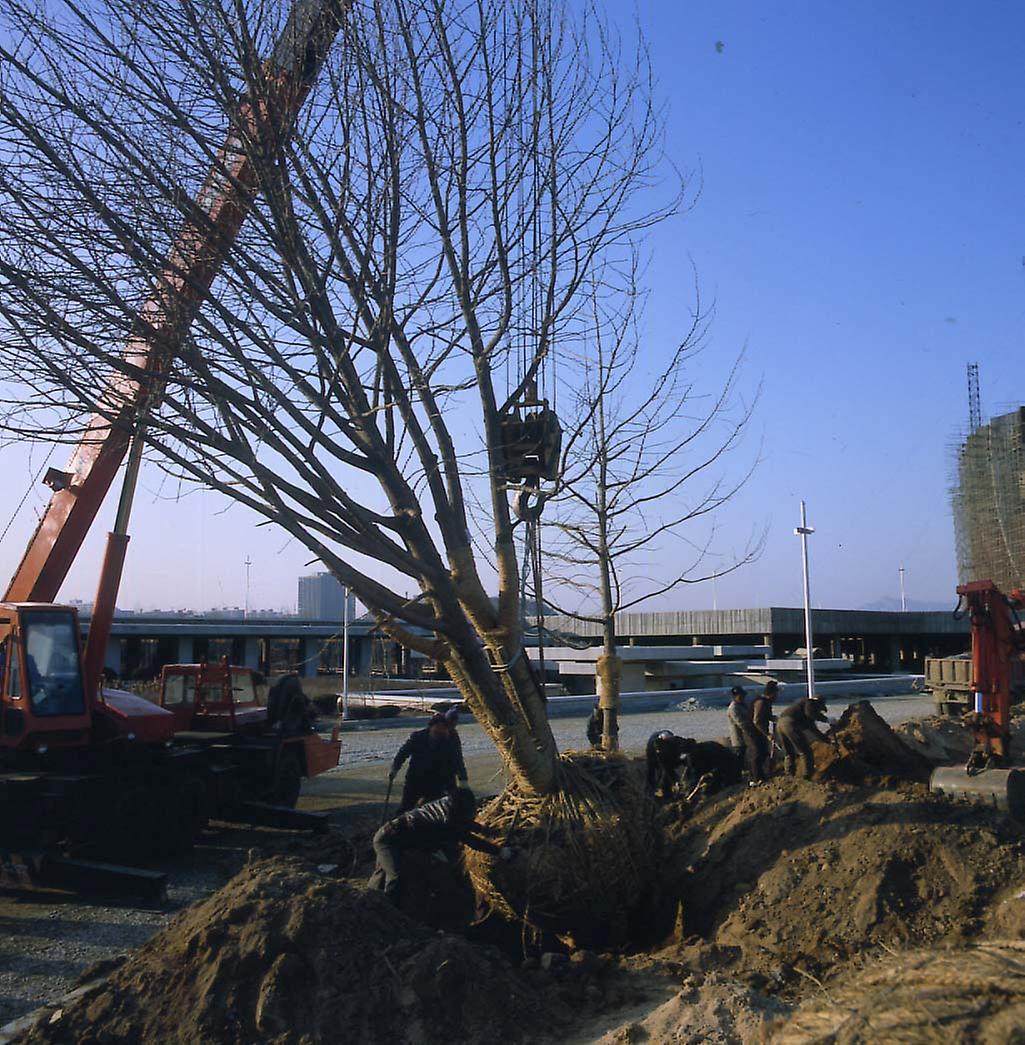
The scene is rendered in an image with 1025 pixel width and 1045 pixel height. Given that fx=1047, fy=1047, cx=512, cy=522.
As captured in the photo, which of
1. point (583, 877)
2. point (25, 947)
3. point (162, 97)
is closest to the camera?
point (162, 97)

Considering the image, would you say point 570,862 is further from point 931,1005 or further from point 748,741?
point 748,741

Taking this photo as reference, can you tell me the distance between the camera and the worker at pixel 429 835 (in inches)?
297

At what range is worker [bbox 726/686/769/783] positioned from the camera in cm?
1148

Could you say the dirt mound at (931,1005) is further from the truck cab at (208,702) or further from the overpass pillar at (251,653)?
the overpass pillar at (251,653)

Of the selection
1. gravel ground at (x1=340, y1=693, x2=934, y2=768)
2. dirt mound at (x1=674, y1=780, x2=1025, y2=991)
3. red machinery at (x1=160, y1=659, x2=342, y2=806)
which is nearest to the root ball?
dirt mound at (x1=674, y1=780, x2=1025, y2=991)

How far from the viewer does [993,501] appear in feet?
136

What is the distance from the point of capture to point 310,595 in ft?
303

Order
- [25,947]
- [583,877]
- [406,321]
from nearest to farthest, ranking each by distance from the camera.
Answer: [406,321]
[583,877]
[25,947]

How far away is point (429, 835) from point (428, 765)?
2058 mm

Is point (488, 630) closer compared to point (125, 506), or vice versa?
point (488, 630)

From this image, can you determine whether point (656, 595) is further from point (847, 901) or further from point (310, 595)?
point (310, 595)

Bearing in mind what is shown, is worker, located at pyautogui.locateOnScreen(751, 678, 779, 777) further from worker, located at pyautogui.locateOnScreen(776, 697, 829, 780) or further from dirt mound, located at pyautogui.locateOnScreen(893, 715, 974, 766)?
dirt mound, located at pyautogui.locateOnScreen(893, 715, 974, 766)

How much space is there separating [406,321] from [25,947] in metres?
5.67

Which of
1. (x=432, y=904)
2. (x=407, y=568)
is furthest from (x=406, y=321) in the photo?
(x=432, y=904)
